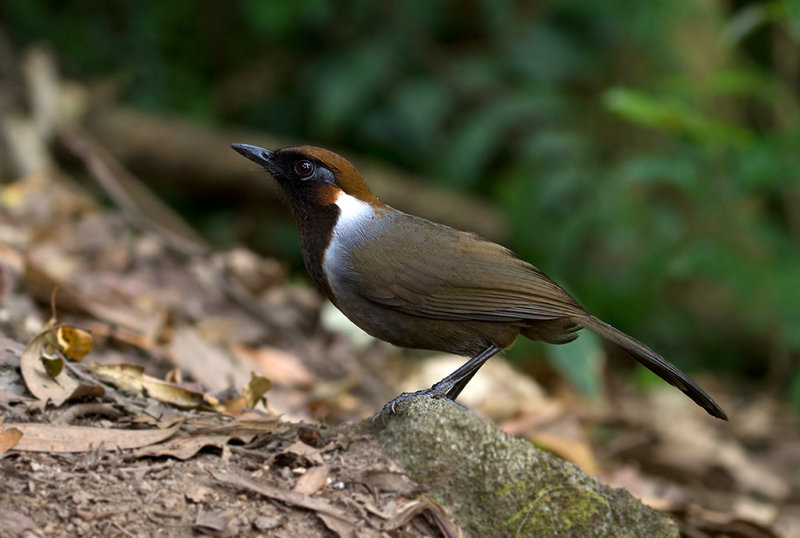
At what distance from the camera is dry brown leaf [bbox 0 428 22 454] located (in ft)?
8.38

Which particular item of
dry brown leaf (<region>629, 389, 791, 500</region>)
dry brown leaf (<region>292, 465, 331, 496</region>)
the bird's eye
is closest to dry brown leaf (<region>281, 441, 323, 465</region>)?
dry brown leaf (<region>292, 465, 331, 496</region>)

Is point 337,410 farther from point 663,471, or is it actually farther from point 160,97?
point 160,97

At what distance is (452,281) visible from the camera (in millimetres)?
3238

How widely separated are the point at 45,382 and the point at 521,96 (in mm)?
6392

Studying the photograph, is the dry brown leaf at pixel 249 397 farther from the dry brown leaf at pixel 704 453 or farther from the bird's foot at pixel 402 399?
the dry brown leaf at pixel 704 453

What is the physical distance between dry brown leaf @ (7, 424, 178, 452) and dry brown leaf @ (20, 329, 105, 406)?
211 mm

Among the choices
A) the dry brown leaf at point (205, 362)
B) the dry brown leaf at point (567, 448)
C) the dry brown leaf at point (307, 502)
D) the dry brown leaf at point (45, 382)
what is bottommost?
the dry brown leaf at point (205, 362)

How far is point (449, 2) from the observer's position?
30.7 ft

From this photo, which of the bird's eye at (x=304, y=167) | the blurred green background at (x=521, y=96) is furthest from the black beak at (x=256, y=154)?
the blurred green background at (x=521, y=96)

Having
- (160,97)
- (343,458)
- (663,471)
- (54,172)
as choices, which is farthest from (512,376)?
(160,97)

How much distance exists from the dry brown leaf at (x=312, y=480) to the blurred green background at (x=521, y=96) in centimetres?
520

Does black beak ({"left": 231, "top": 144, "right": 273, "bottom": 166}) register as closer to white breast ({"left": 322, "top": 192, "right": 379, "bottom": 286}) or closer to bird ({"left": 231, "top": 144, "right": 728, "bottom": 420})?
bird ({"left": 231, "top": 144, "right": 728, "bottom": 420})

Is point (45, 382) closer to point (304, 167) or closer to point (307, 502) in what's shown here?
point (307, 502)

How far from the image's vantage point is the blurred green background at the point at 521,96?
8.10 meters
